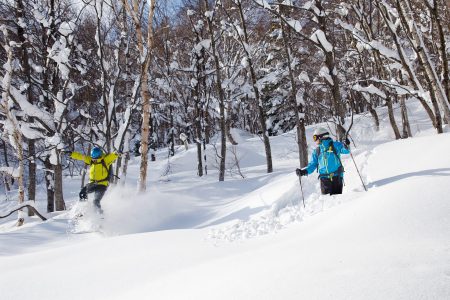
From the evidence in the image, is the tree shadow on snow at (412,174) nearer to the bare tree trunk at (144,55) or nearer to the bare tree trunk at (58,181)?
the bare tree trunk at (144,55)

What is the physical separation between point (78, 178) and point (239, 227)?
2161 cm

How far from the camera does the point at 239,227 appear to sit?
651 cm

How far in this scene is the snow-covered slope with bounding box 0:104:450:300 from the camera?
2496 mm

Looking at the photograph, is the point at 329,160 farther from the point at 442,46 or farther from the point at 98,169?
the point at 98,169

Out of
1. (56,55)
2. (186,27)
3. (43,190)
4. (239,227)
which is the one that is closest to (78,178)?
(43,190)

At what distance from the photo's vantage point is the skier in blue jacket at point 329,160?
618cm

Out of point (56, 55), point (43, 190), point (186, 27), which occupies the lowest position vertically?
point (43, 190)

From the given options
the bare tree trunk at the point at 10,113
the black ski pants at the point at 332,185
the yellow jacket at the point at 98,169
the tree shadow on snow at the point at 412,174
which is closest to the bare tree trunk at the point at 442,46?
the tree shadow on snow at the point at 412,174

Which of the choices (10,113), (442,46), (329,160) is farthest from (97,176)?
(442,46)

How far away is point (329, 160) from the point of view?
20.4 ft

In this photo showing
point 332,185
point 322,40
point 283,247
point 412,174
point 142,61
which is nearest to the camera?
point 283,247

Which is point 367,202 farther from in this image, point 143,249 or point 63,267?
point 63,267

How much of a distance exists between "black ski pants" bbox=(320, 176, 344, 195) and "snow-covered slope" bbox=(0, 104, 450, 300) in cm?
18

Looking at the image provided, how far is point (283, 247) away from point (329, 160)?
2802 millimetres
